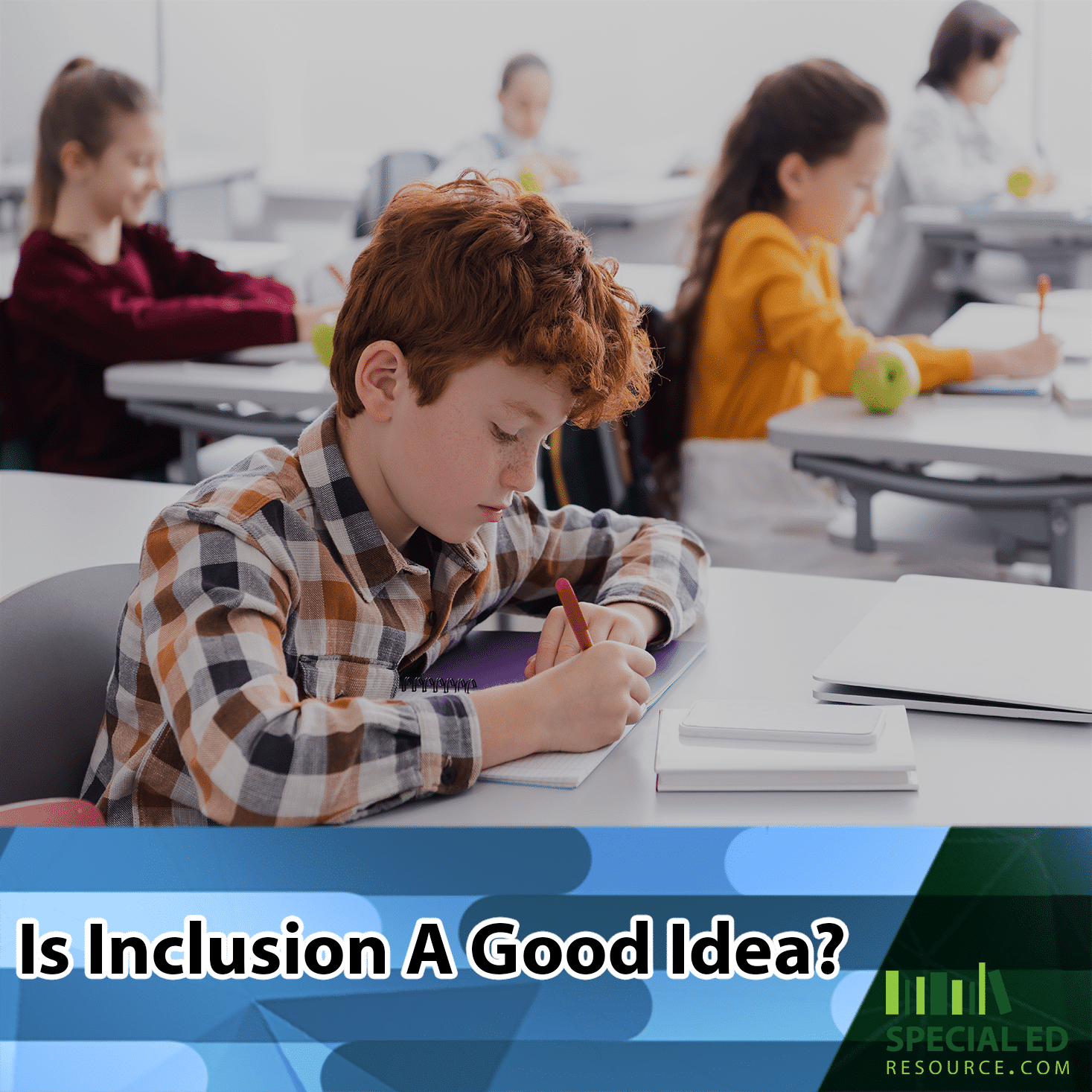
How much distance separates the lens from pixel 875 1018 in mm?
737

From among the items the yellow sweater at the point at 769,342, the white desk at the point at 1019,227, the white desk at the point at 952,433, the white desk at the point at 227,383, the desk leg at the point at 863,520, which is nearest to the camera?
the white desk at the point at 952,433

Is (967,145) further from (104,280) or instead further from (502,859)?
(502,859)

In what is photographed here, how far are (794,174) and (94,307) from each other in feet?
4.11

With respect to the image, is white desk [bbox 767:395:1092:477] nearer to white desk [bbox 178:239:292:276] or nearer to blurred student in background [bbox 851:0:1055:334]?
white desk [bbox 178:239:292:276]

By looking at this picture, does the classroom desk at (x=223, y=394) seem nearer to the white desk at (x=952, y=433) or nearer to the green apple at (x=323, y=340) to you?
the green apple at (x=323, y=340)

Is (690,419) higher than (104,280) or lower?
lower

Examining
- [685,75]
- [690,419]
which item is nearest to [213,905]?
[690,419]

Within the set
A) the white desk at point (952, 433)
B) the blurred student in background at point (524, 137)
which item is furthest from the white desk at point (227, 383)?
the blurred student in background at point (524, 137)

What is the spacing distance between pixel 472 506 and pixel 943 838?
403 mm

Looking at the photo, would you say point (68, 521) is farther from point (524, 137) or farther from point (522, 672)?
point (524, 137)

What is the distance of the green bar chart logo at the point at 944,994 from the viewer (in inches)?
28.9

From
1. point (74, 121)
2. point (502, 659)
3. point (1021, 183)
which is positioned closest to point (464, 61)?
point (1021, 183)

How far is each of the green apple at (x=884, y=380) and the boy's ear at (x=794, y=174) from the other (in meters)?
0.36

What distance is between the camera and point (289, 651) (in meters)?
0.92
